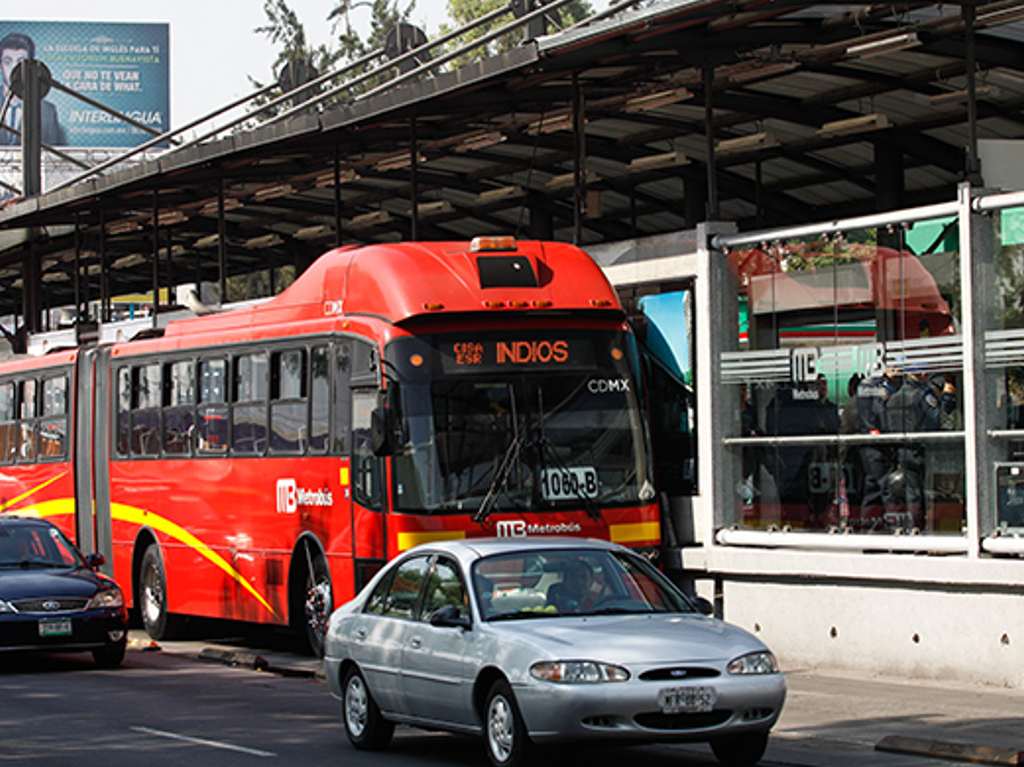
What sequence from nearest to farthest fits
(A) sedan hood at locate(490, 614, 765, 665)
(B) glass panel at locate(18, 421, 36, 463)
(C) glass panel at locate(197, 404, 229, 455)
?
(A) sedan hood at locate(490, 614, 765, 665), (C) glass panel at locate(197, 404, 229, 455), (B) glass panel at locate(18, 421, 36, 463)

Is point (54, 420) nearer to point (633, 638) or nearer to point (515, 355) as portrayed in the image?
point (515, 355)

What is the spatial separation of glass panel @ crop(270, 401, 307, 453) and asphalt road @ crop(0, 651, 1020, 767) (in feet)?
8.41

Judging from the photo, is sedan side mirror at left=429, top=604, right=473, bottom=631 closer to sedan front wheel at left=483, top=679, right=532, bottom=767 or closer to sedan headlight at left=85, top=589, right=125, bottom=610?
sedan front wheel at left=483, top=679, right=532, bottom=767

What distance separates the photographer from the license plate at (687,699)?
12.2 meters

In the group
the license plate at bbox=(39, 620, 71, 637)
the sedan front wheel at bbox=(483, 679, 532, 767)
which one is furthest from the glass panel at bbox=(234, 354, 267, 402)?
the sedan front wheel at bbox=(483, 679, 532, 767)

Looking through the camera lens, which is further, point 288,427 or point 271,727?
point 288,427

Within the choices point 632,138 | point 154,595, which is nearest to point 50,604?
point 154,595

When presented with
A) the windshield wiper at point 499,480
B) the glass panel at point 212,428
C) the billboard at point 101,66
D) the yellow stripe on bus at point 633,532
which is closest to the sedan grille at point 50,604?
the glass panel at point 212,428

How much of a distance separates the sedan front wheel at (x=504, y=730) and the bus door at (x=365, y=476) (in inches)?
264

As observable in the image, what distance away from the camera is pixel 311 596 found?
21.6m

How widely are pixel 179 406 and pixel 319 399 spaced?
165 inches

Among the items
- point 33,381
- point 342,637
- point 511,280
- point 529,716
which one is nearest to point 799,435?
point 511,280

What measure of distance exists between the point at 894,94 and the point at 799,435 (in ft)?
16.8

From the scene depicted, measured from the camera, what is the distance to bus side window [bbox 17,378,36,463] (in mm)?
29750
